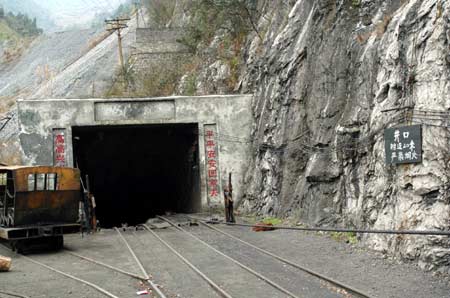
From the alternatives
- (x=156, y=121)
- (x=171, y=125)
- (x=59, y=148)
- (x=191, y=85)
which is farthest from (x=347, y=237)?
(x=191, y=85)

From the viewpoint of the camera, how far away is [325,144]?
15.0 meters

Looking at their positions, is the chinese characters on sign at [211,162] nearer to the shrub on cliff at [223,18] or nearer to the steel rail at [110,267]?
the shrub on cliff at [223,18]

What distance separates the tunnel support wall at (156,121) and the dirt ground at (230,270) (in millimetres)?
5907

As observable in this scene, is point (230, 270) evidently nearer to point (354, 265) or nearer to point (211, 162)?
point (354, 265)

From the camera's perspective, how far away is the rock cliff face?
10219 mm

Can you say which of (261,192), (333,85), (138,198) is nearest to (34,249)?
(261,192)

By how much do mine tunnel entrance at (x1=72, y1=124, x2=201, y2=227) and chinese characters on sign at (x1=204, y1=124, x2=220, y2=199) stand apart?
0.85m

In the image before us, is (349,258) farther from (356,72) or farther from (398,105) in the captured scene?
(356,72)

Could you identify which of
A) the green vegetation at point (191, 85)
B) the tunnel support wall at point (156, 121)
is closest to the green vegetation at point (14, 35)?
the green vegetation at point (191, 85)

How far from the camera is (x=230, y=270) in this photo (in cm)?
1056

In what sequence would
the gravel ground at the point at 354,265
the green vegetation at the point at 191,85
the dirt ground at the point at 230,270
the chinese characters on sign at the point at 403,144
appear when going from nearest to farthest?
the gravel ground at the point at 354,265 → the dirt ground at the point at 230,270 → the chinese characters on sign at the point at 403,144 → the green vegetation at the point at 191,85

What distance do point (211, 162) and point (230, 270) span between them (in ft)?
35.7

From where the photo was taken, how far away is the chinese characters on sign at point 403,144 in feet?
34.4

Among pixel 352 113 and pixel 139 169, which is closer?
pixel 352 113
